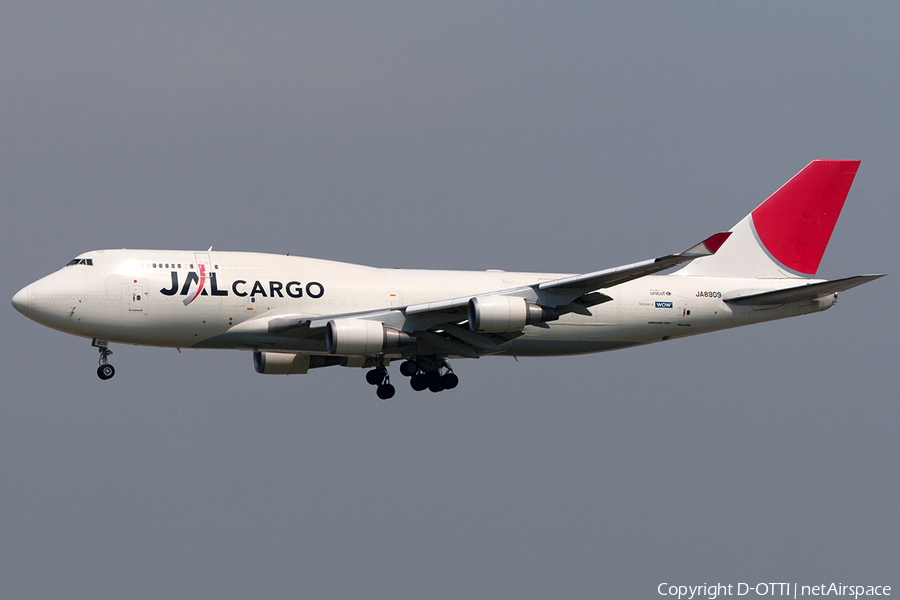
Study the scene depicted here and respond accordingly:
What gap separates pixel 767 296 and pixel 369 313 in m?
15.5

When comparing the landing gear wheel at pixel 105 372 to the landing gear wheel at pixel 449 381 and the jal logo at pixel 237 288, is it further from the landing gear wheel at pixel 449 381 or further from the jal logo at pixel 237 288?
the landing gear wheel at pixel 449 381

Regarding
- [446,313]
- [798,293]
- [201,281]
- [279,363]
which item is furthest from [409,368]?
[798,293]

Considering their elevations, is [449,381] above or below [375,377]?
below

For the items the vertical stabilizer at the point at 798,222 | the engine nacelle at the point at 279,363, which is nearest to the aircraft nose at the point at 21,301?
the engine nacelle at the point at 279,363

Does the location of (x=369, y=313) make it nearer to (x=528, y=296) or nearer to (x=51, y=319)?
(x=528, y=296)

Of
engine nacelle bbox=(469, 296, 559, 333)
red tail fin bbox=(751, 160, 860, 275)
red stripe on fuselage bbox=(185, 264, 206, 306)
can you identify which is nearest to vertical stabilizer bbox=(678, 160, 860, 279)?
red tail fin bbox=(751, 160, 860, 275)

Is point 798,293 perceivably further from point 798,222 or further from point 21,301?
point 21,301

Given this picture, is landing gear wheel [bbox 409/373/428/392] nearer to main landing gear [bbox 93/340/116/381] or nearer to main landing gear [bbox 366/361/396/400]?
main landing gear [bbox 366/361/396/400]

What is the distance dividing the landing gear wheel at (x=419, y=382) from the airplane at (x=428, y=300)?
0.16 ft

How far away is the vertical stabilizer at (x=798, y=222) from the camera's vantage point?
45.5 meters

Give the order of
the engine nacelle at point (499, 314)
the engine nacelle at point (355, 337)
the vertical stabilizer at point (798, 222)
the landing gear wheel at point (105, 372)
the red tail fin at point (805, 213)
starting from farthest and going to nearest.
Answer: the red tail fin at point (805, 213), the vertical stabilizer at point (798, 222), the landing gear wheel at point (105, 372), the engine nacelle at point (355, 337), the engine nacelle at point (499, 314)

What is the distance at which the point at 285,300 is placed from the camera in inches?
1543

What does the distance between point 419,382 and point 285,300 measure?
6.38 metres

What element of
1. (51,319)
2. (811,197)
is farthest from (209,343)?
(811,197)
